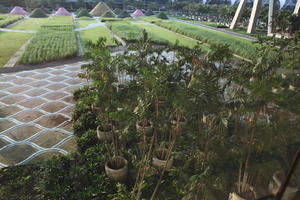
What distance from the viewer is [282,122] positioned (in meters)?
2.36

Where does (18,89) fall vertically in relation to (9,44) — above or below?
below

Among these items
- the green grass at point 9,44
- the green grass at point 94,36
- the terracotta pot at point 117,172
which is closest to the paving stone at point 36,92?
Result: the green grass at point 9,44

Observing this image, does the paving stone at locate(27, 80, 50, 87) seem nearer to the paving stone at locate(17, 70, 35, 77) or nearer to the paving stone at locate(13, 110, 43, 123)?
the paving stone at locate(17, 70, 35, 77)

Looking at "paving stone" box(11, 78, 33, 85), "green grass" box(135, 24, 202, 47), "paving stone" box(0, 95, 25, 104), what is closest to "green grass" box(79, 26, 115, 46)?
"green grass" box(135, 24, 202, 47)

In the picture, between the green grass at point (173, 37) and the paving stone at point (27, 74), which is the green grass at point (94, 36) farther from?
the paving stone at point (27, 74)

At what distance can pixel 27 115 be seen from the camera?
557 centimetres

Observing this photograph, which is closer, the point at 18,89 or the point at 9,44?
the point at 18,89

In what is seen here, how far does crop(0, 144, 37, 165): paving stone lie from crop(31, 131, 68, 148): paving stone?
213 millimetres

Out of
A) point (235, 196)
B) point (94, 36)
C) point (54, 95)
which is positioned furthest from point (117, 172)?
point (94, 36)

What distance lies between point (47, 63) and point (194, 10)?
33625mm

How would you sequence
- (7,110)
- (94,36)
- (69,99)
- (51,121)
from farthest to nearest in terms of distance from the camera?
1. (94,36)
2. (69,99)
3. (7,110)
4. (51,121)

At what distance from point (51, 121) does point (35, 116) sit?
20.1 inches

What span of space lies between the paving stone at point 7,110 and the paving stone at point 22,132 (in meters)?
0.85

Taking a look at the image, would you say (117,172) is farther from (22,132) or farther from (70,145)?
(22,132)
